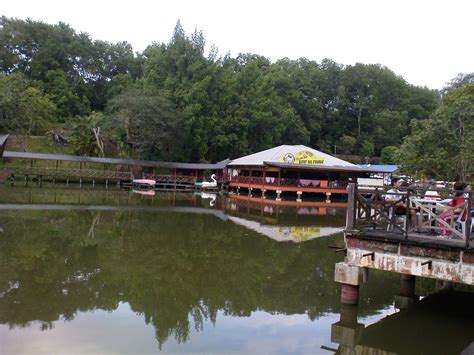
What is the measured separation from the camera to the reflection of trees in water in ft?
25.0

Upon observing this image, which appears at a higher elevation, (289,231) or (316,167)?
(316,167)

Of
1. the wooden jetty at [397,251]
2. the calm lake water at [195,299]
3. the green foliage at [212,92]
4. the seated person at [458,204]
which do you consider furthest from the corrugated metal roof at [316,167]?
the seated person at [458,204]

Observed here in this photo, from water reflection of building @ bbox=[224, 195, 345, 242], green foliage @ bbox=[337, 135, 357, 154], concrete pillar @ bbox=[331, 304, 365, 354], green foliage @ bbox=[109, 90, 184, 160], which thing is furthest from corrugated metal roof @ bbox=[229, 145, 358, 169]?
concrete pillar @ bbox=[331, 304, 365, 354]

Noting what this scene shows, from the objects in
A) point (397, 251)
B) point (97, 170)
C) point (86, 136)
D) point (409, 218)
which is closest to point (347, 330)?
point (397, 251)

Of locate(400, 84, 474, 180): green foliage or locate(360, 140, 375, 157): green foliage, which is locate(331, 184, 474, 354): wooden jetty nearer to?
locate(400, 84, 474, 180): green foliage

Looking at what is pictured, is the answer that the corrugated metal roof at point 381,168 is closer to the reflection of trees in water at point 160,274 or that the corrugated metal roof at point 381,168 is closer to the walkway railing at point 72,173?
the walkway railing at point 72,173

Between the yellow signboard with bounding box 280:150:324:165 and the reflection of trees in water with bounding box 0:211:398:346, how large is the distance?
732 inches

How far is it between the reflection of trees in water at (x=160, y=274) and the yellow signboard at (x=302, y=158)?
61.0 ft

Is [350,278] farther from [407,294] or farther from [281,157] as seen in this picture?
[281,157]

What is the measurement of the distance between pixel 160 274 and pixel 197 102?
35.7 metres

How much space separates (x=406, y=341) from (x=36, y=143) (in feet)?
145

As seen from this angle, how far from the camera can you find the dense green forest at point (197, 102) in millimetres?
41281

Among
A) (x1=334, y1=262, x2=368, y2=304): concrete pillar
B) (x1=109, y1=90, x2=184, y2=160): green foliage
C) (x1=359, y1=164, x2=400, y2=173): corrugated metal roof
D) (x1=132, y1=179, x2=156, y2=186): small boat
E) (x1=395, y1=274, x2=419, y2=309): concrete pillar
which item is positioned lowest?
(x1=395, y1=274, x2=419, y2=309): concrete pillar

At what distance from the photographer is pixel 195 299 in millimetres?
8289
